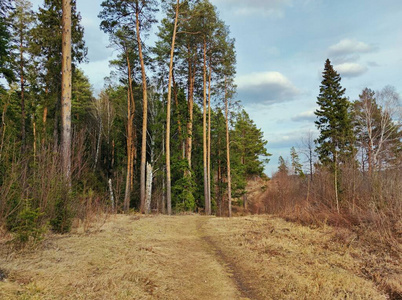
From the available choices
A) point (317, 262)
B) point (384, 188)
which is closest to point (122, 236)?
point (317, 262)

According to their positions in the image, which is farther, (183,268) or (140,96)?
(140,96)

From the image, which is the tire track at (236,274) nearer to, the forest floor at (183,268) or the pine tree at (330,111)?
the forest floor at (183,268)

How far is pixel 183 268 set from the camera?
5.09 meters

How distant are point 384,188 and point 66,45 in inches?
482

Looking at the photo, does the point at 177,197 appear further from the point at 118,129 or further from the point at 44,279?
the point at 44,279

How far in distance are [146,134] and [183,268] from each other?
19.5 m

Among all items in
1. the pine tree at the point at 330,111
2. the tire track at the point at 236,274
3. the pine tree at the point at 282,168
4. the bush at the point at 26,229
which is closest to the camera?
the tire track at the point at 236,274

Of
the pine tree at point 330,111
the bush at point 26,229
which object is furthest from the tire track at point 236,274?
the pine tree at point 330,111

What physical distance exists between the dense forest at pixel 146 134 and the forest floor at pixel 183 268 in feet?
3.35

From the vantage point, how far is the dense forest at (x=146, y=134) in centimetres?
640

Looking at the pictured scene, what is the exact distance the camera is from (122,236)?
700 centimetres

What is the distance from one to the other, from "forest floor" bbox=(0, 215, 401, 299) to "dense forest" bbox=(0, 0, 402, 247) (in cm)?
102

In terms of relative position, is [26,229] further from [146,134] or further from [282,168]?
[282,168]

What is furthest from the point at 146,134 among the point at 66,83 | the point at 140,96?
the point at 66,83
